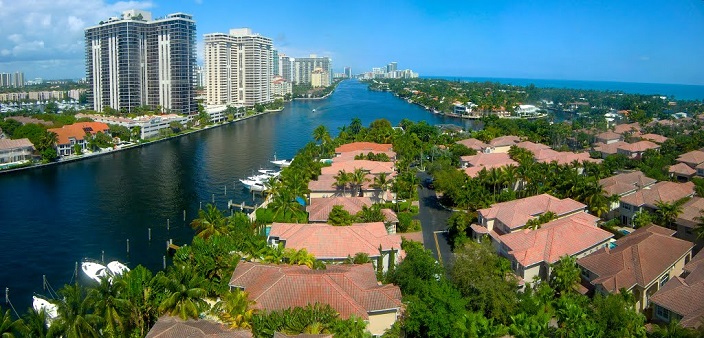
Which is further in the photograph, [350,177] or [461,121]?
[461,121]

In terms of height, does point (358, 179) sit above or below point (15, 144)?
below

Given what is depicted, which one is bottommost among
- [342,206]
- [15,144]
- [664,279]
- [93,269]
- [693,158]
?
[93,269]

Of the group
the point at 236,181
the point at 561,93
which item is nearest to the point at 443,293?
the point at 236,181

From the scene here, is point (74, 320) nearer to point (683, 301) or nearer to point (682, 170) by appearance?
point (683, 301)

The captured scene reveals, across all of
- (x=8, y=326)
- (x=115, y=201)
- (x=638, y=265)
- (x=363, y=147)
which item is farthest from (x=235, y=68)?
(x=8, y=326)

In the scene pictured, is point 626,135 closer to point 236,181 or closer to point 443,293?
point 236,181

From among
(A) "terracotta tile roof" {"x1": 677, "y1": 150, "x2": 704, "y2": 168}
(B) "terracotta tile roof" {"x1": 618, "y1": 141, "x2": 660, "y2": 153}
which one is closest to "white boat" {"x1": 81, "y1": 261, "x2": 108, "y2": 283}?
(A) "terracotta tile roof" {"x1": 677, "y1": 150, "x2": 704, "y2": 168}

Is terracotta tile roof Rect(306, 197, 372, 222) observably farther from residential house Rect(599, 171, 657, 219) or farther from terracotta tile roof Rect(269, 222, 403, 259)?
residential house Rect(599, 171, 657, 219)
